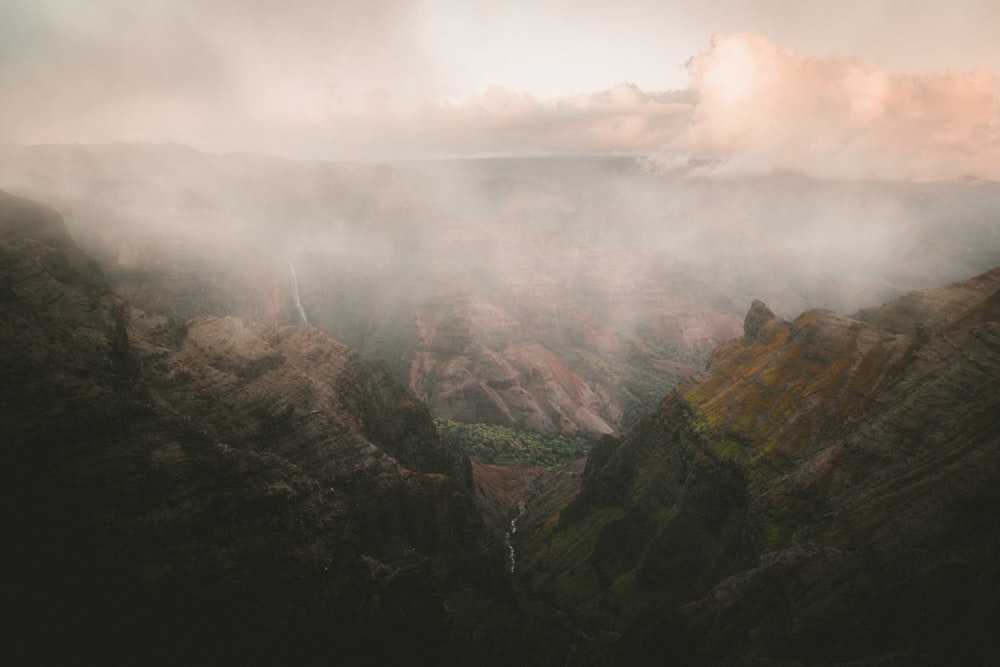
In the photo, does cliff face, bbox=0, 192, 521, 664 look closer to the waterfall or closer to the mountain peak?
the waterfall

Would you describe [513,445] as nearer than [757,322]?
No

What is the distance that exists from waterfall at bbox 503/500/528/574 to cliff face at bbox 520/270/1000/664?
2919 millimetres

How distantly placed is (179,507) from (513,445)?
5957 inches

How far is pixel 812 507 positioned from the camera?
179 ft

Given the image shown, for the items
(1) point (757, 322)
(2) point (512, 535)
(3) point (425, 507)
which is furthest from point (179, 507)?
(1) point (757, 322)

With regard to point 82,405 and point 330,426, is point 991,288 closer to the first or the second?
point 330,426

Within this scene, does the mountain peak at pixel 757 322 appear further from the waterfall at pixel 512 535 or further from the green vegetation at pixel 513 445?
the green vegetation at pixel 513 445

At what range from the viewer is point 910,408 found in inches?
2116

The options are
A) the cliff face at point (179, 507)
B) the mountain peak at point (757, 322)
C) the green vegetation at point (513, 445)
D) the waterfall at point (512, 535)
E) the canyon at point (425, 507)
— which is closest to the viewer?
the cliff face at point (179, 507)

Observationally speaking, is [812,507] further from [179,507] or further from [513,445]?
[513,445]

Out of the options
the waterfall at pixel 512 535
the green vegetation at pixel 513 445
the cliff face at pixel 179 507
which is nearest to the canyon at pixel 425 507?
the cliff face at pixel 179 507

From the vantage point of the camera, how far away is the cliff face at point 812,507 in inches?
1417

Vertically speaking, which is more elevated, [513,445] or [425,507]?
[425,507]

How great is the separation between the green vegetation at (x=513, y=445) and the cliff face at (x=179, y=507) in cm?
10679
